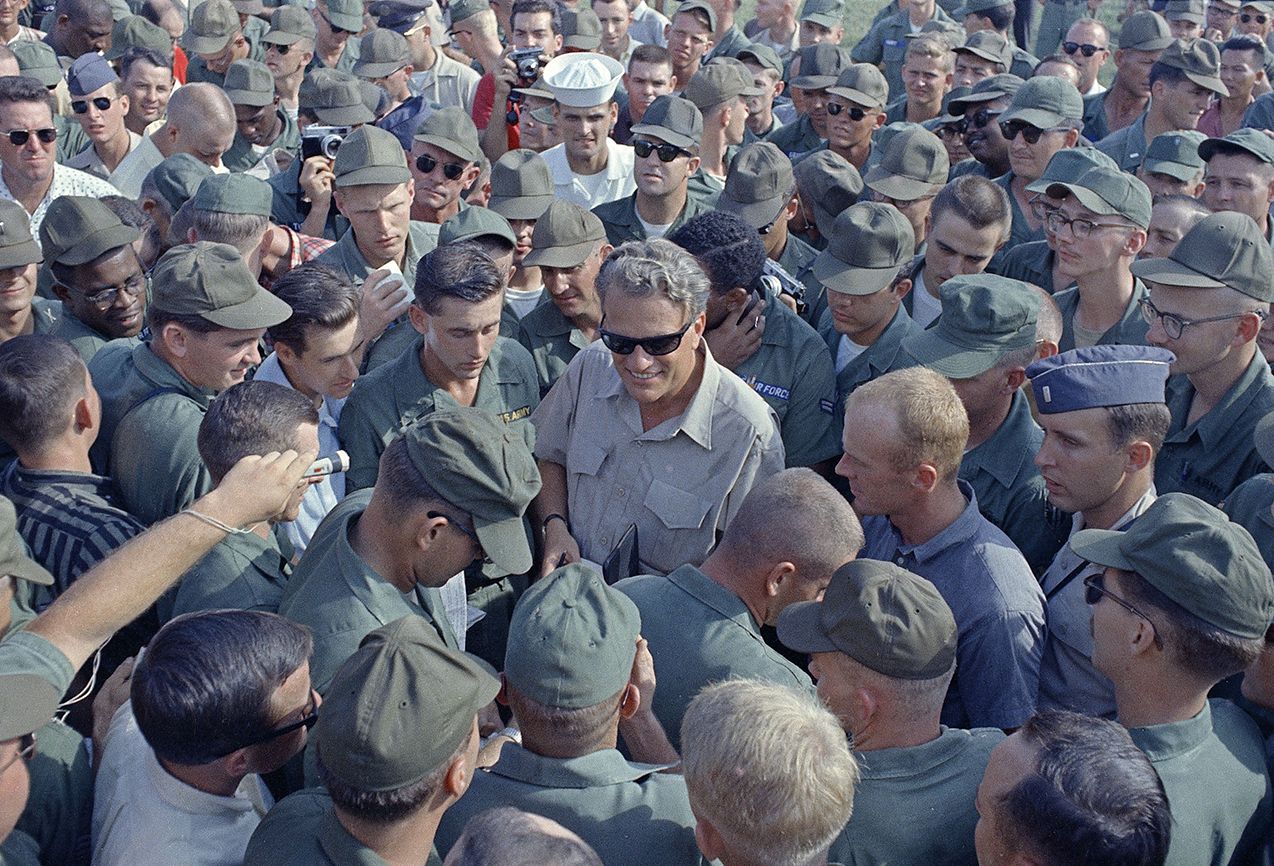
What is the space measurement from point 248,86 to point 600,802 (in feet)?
22.5

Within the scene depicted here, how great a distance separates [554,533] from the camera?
174 inches

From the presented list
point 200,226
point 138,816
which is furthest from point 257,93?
point 138,816

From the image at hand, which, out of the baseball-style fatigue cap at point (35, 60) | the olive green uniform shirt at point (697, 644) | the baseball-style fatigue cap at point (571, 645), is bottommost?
the baseball-style fatigue cap at point (35, 60)

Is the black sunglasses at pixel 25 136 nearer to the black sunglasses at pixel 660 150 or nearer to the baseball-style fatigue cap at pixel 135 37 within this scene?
the baseball-style fatigue cap at pixel 135 37

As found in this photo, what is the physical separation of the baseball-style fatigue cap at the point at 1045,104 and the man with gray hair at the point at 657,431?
3.53 meters

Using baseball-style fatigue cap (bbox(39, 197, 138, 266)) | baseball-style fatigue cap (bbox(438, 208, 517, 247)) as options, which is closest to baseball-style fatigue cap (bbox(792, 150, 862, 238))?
baseball-style fatigue cap (bbox(438, 208, 517, 247))

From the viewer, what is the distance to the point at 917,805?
2760 mm

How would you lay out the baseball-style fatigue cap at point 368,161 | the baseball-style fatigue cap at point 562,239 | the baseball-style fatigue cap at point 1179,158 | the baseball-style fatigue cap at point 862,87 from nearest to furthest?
the baseball-style fatigue cap at point 562,239
the baseball-style fatigue cap at point 368,161
the baseball-style fatigue cap at point 1179,158
the baseball-style fatigue cap at point 862,87

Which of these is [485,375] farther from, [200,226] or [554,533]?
[200,226]

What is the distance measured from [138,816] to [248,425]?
127cm

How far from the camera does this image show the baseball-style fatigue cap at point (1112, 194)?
542 cm

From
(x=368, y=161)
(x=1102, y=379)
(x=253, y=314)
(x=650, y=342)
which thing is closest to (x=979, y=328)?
(x=1102, y=379)

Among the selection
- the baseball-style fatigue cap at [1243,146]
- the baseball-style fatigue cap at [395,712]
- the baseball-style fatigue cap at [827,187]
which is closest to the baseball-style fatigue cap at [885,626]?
the baseball-style fatigue cap at [395,712]

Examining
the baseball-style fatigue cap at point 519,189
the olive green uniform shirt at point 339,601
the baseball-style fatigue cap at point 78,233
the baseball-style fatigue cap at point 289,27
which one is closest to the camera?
the olive green uniform shirt at point 339,601
